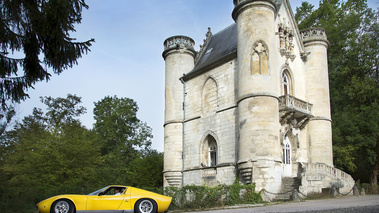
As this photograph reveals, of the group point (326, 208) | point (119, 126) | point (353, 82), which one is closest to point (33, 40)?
point (326, 208)

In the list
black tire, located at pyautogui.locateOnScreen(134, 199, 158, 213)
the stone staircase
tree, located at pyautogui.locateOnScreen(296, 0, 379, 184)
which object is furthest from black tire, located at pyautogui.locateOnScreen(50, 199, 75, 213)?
tree, located at pyautogui.locateOnScreen(296, 0, 379, 184)

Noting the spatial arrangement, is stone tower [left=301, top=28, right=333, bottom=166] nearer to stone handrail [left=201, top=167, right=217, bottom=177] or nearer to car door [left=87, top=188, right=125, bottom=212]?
stone handrail [left=201, top=167, right=217, bottom=177]

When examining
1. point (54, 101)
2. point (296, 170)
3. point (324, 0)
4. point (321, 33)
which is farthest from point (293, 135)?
point (54, 101)

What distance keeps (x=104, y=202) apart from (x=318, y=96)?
57.5 ft

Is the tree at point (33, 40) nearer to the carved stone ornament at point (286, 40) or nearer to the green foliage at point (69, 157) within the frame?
the green foliage at point (69, 157)

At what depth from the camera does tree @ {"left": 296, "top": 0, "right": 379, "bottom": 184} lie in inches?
942

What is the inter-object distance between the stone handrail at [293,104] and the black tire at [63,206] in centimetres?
1348

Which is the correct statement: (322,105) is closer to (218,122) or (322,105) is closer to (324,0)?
(218,122)

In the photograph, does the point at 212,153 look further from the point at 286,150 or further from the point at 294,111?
the point at 294,111

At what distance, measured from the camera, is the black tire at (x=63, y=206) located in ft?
30.6

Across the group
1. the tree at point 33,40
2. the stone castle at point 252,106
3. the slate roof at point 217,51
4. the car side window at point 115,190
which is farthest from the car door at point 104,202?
the slate roof at point 217,51

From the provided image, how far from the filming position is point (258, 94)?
60.2 ft

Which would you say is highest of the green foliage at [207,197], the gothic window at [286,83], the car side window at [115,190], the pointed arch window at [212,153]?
the gothic window at [286,83]

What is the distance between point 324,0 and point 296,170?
65.1ft
